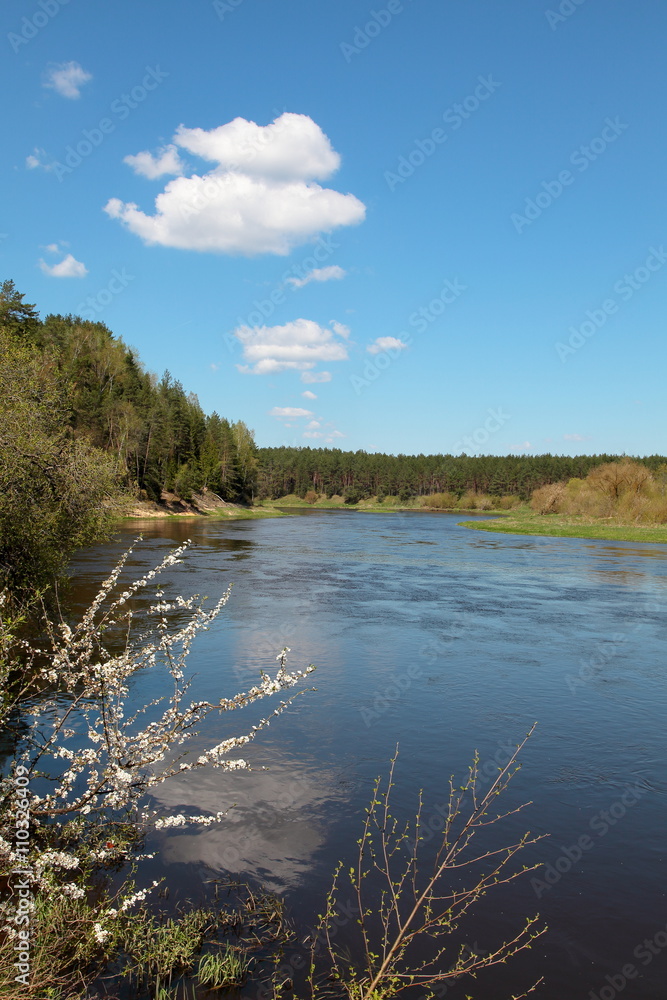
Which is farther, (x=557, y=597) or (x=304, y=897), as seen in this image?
(x=557, y=597)

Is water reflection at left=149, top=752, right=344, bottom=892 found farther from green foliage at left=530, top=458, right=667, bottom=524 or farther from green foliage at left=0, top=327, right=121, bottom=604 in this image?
green foliage at left=530, top=458, right=667, bottom=524

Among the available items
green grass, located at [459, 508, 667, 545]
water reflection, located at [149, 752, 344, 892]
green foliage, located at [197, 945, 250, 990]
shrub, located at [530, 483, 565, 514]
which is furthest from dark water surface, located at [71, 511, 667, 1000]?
shrub, located at [530, 483, 565, 514]

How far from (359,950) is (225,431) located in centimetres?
10497

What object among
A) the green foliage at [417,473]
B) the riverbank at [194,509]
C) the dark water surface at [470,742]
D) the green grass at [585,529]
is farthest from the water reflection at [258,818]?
the green foliage at [417,473]

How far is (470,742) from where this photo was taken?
12.4 metres

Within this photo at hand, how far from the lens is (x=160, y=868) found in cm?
791

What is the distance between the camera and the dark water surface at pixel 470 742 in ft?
24.4

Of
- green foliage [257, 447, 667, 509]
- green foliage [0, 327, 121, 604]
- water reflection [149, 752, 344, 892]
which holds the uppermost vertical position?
green foliage [257, 447, 667, 509]

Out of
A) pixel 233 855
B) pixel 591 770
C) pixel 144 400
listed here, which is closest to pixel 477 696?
pixel 591 770

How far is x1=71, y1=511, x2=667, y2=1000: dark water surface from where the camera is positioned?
7449 millimetres

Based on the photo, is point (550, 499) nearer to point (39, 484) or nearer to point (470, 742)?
point (470, 742)

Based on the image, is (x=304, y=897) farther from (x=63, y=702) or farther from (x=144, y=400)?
(x=144, y=400)

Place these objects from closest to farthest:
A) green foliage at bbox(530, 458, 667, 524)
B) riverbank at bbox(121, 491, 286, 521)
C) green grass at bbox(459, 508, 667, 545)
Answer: green grass at bbox(459, 508, 667, 545) → riverbank at bbox(121, 491, 286, 521) → green foliage at bbox(530, 458, 667, 524)

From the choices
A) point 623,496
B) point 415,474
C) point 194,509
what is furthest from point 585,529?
point 415,474
